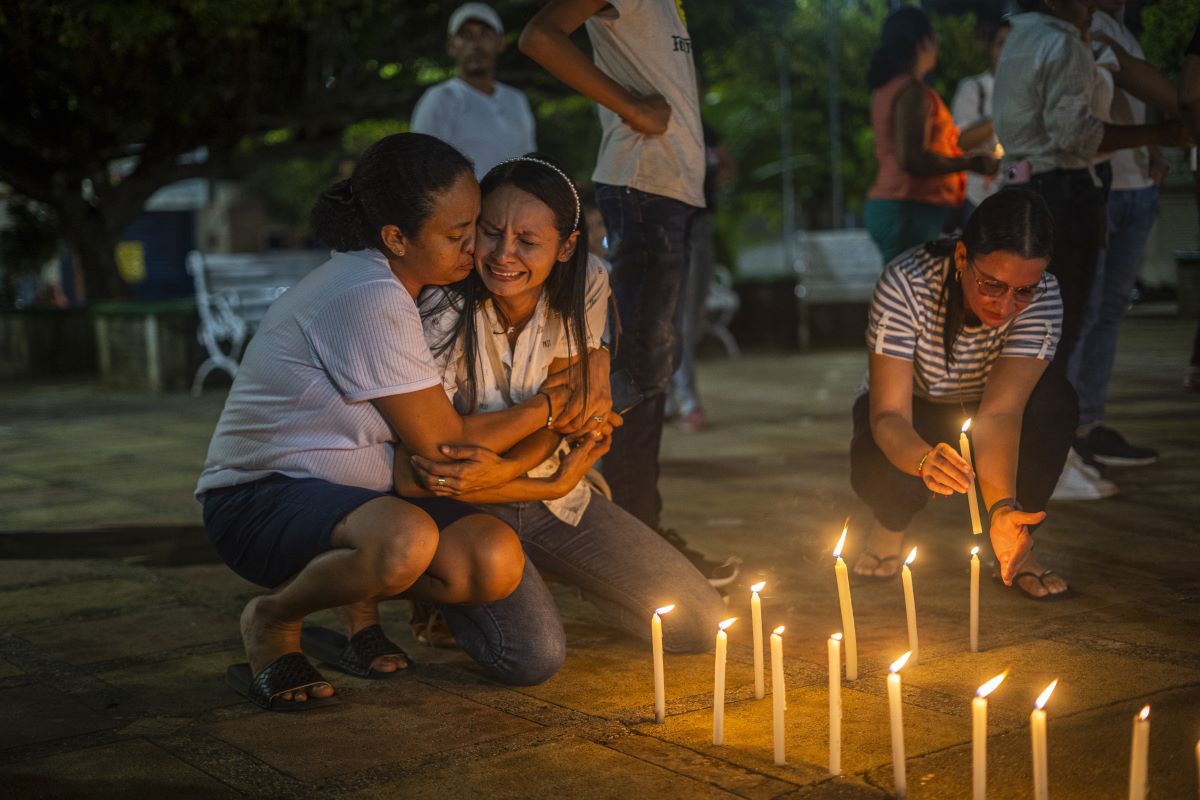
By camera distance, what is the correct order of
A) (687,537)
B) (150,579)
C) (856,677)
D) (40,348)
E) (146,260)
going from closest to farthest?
(856,677), (150,579), (687,537), (40,348), (146,260)

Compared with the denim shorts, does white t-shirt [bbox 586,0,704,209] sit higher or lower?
higher

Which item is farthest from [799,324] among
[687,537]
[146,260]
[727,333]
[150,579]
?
[146,260]

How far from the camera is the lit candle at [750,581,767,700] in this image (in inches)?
117

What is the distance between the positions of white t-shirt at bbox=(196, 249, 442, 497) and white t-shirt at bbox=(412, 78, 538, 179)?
339 centimetres

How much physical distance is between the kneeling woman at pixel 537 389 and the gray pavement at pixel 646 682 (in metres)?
0.15

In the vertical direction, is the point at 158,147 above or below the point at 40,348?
above

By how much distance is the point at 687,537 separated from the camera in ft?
17.3

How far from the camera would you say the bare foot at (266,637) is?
11.6 ft

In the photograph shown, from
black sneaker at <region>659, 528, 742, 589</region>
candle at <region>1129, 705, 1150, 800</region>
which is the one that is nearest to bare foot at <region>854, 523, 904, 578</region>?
black sneaker at <region>659, 528, 742, 589</region>

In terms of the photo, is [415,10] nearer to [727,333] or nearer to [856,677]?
[727,333]

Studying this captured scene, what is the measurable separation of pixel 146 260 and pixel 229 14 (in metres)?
31.9

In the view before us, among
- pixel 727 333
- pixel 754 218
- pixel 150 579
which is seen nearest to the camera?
pixel 150 579

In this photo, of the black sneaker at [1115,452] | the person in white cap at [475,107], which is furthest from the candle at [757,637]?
the person in white cap at [475,107]

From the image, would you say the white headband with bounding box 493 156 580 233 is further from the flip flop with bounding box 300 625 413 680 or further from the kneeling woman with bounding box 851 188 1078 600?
the flip flop with bounding box 300 625 413 680
